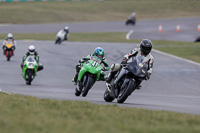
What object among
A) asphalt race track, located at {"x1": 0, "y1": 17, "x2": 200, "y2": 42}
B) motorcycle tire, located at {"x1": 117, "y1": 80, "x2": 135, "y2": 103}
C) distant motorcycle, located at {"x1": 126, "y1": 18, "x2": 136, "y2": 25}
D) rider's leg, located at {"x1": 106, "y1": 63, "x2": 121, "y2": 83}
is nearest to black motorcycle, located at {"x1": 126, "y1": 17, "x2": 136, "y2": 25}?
distant motorcycle, located at {"x1": 126, "y1": 18, "x2": 136, "y2": 25}

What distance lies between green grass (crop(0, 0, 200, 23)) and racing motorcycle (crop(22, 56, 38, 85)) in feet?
119

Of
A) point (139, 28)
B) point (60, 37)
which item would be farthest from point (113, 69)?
point (139, 28)

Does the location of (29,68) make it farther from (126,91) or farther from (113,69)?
(126,91)

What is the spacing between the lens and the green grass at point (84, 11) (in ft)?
198

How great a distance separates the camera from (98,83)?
2066 centimetres

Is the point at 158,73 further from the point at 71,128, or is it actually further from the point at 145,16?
the point at 145,16

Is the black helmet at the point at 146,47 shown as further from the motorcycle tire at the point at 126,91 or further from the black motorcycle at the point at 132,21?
the black motorcycle at the point at 132,21

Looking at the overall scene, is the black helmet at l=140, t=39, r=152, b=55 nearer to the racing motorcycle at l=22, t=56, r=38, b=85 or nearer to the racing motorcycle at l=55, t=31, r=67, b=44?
the racing motorcycle at l=22, t=56, r=38, b=85

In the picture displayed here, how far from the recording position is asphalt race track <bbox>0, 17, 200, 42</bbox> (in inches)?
1836

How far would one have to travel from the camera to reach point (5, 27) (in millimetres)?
50031

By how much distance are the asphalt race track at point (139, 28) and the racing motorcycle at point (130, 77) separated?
31344mm

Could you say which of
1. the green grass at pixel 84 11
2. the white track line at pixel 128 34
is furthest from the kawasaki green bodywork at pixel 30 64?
the green grass at pixel 84 11

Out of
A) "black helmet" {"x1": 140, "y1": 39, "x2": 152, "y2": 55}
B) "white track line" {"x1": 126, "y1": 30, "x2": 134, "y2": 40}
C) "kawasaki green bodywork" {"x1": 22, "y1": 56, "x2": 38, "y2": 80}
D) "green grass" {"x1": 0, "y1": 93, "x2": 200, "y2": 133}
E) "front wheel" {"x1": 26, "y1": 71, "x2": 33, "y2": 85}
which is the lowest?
"white track line" {"x1": 126, "y1": 30, "x2": 134, "y2": 40}

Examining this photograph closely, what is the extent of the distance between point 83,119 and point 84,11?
60433 millimetres
